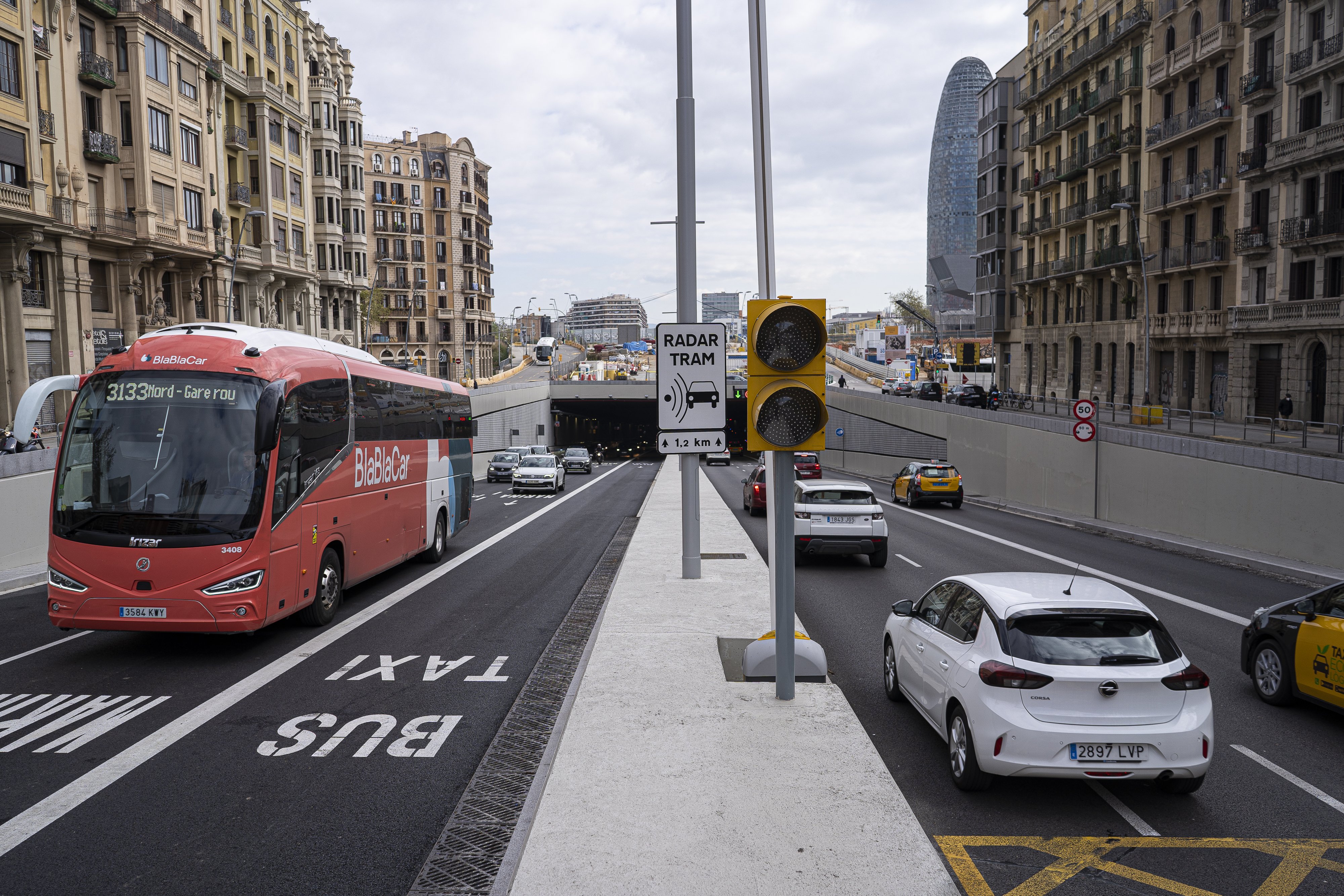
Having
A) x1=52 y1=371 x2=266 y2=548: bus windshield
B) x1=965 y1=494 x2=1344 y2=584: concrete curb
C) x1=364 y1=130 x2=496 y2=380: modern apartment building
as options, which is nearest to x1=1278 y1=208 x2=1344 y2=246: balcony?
x1=965 y1=494 x2=1344 y2=584: concrete curb

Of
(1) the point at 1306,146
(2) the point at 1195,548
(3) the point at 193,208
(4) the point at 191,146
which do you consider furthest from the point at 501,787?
(4) the point at 191,146

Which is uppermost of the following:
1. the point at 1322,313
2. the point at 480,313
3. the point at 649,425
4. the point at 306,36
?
the point at 306,36

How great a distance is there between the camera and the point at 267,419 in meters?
10.7

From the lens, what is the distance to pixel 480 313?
390 feet

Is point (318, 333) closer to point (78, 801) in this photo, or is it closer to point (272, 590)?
point (272, 590)

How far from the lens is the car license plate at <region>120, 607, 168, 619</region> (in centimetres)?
1049

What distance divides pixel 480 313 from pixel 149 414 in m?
111

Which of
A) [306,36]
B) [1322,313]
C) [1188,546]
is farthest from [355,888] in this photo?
[306,36]

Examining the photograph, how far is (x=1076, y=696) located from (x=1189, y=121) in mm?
48784

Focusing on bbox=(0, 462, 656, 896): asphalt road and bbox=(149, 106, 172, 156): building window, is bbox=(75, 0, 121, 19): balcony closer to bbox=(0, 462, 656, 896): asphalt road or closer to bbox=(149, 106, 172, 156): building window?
bbox=(149, 106, 172, 156): building window

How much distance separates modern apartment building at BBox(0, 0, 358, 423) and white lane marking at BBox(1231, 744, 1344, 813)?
127 ft

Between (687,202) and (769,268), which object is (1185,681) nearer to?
(769,268)

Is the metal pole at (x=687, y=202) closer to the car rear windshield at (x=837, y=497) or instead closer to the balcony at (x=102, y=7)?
the car rear windshield at (x=837, y=497)

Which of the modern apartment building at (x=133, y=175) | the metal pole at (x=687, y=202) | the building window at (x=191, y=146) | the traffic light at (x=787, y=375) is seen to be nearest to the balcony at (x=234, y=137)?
the modern apartment building at (x=133, y=175)
